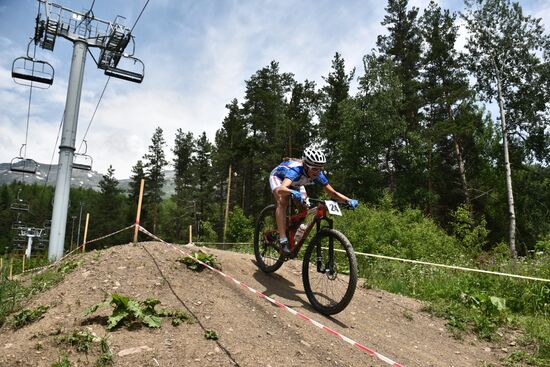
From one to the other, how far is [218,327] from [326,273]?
1.86 meters

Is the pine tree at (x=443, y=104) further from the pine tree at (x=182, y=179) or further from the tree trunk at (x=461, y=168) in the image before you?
the pine tree at (x=182, y=179)

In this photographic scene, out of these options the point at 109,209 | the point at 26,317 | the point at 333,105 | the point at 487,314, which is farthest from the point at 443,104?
the point at 109,209

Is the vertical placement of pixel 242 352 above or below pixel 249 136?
below

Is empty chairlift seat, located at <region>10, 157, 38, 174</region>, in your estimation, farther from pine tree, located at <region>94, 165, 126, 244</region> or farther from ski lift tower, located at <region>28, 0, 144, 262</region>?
pine tree, located at <region>94, 165, 126, 244</region>

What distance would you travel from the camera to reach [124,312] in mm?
3836

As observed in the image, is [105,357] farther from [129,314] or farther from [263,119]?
[263,119]

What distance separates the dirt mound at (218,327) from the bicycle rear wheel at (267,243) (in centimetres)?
29

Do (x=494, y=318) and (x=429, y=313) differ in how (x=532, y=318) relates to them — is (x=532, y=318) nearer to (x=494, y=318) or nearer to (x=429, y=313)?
(x=494, y=318)

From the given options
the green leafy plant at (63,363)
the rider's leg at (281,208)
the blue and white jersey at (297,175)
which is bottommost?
the green leafy plant at (63,363)

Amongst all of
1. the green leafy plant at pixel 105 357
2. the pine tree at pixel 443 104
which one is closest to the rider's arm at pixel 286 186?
the green leafy plant at pixel 105 357

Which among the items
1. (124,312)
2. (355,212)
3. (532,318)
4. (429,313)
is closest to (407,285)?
(429,313)

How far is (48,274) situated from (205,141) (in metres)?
50.5

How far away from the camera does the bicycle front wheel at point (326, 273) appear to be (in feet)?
16.8

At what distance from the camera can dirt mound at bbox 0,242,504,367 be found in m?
3.42
